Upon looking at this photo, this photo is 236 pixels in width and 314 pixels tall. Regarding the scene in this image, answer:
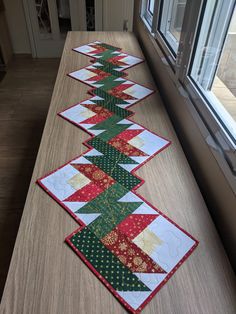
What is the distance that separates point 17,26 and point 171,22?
253cm

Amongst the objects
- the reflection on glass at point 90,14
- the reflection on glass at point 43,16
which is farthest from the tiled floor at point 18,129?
the reflection on glass at point 90,14

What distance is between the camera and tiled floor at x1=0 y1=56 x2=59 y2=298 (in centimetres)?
155

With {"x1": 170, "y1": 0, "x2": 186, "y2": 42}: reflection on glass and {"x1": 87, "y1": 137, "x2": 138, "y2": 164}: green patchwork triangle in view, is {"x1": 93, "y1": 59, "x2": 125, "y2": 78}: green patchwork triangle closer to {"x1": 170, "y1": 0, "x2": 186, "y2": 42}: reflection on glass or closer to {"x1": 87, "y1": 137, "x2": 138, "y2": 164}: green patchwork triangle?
{"x1": 170, "y1": 0, "x2": 186, "y2": 42}: reflection on glass

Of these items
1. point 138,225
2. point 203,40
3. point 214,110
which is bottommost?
point 138,225

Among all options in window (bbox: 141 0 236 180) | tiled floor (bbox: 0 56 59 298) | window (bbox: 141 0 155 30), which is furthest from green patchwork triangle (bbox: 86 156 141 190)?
window (bbox: 141 0 155 30)

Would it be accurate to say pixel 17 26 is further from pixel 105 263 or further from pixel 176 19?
pixel 105 263

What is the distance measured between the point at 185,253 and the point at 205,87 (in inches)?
24.9

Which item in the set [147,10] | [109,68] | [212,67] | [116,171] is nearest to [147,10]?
[147,10]

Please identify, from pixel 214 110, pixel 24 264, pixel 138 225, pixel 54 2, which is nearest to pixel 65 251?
pixel 24 264

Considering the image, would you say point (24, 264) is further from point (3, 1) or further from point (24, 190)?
point (3, 1)

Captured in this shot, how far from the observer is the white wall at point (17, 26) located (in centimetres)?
315

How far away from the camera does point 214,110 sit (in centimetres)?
90

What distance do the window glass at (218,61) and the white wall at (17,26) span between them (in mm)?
2876

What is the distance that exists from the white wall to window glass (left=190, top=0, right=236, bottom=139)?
288cm
